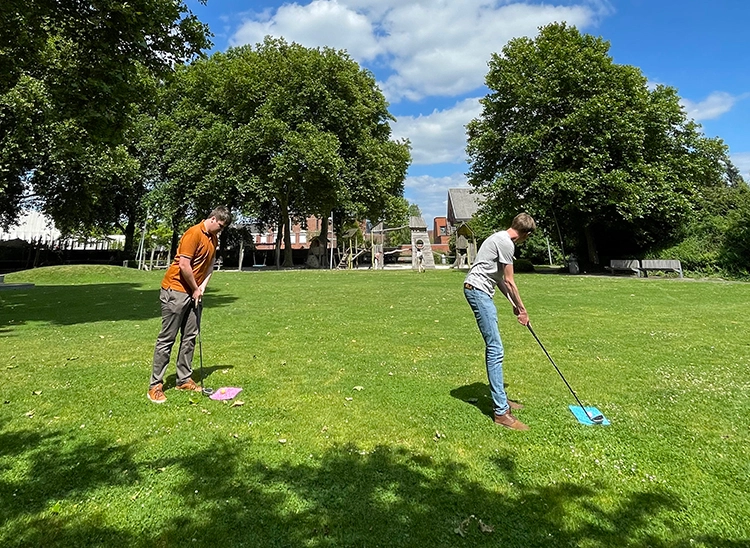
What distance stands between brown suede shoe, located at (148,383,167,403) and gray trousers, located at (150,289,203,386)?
0.17ft

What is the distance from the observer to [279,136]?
30984mm

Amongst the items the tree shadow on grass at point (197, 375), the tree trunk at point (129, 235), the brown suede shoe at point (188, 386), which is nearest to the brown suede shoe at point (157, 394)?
the brown suede shoe at point (188, 386)

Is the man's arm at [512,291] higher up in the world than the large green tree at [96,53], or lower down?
lower down

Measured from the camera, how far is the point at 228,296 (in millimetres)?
15820

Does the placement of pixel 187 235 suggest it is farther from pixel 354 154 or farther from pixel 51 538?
pixel 354 154

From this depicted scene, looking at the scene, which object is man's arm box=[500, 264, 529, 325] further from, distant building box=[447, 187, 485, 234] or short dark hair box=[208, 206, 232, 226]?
distant building box=[447, 187, 485, 234]

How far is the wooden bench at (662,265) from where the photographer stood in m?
22.3

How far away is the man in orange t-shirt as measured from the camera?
5176 mm

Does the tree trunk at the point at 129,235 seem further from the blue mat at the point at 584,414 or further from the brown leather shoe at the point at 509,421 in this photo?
the blue mat at the point at 584,414

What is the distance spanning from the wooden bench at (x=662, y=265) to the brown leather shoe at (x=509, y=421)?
22.4 meters

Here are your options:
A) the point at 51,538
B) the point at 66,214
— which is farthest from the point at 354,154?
the point at 51,538

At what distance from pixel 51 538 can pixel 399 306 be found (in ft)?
35.1

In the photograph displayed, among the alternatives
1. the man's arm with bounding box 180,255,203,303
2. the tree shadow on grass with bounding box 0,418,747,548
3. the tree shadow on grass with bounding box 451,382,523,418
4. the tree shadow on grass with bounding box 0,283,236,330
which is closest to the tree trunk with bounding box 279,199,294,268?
the tree shadow on grass with bounding box 0,283,236,330

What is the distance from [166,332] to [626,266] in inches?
1001
